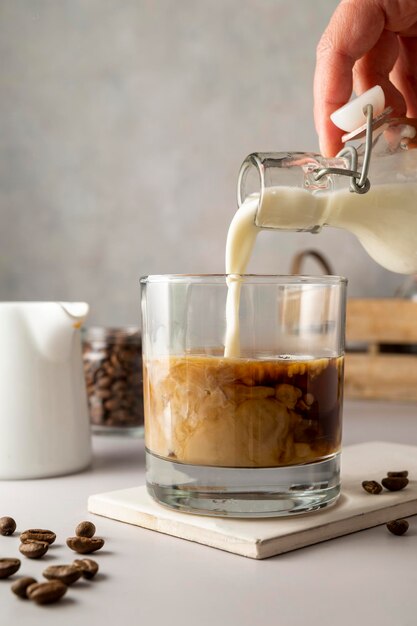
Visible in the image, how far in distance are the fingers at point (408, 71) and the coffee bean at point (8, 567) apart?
89cm

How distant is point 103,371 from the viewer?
47.5 inches

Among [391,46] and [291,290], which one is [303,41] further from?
[291,290]

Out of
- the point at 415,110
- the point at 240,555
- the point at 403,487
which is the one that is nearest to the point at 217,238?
the point at 415,110

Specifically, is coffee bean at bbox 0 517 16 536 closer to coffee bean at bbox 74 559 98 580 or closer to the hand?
coffee bean at bbox 74 559 98 580

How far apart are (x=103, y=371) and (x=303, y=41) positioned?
1.31m

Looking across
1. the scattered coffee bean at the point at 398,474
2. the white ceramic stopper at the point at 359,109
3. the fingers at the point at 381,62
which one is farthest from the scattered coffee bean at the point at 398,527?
the fingers at the point at 381,62

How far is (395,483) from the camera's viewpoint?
2.60ft

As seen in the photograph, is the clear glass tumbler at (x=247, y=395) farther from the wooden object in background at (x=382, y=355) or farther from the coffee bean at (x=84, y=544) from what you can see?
the wooden object in background at (x=382, y=355)

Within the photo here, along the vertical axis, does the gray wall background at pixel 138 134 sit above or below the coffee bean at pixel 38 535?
above

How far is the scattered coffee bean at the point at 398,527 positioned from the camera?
703 millimetres

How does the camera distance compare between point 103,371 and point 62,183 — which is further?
point 62,183

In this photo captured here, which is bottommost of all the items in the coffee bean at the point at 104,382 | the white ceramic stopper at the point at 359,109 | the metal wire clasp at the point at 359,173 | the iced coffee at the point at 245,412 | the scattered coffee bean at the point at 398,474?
the coffee bean at the point at 104,382

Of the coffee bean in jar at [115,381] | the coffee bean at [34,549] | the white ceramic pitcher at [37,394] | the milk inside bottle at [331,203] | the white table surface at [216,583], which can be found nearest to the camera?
the white table surface at [216,583]

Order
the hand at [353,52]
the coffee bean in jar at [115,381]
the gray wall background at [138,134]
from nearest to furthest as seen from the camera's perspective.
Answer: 1. the hand at [353,52]
2. the coffee bean in jar at [115,381]
3. the gray wall background at [138,134]
